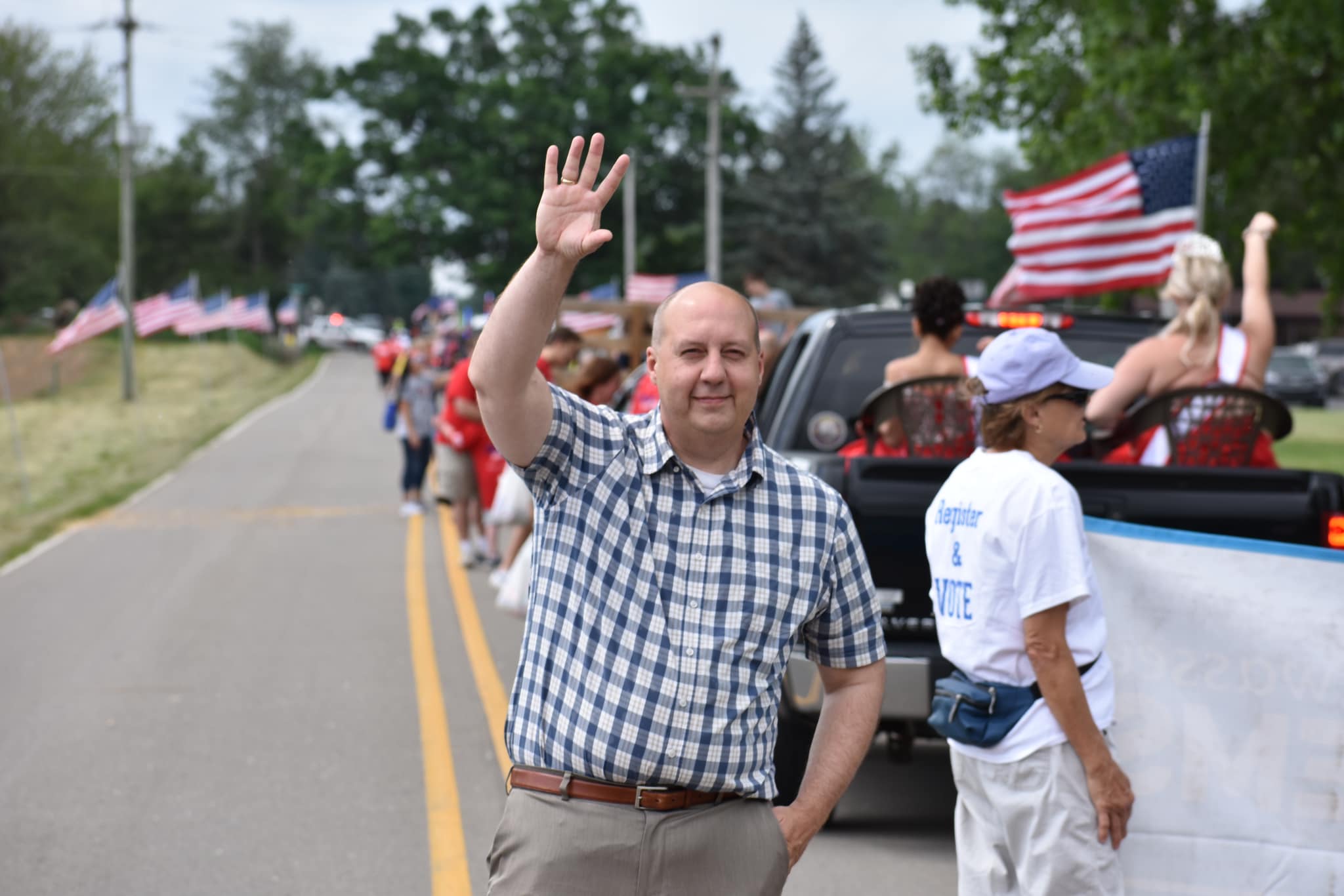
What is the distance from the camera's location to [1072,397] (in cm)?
396

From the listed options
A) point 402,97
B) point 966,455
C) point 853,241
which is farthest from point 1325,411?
point 966,455

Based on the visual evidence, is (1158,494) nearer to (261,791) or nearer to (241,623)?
(261,791)

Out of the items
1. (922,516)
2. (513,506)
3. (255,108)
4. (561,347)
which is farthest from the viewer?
(255,108)

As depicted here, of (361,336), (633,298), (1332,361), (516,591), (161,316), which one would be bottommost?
(516,591)

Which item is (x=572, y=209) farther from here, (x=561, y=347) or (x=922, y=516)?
(x=561, y=347)

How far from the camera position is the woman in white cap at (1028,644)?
369 cm

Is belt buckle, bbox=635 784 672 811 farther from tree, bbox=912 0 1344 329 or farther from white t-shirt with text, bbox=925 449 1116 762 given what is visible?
tree, bbox=912 0 1344 329

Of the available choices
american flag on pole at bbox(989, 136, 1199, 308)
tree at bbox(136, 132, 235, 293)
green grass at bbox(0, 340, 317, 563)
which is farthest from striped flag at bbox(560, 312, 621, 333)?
tree at bbox(136, 132, 235, 293)

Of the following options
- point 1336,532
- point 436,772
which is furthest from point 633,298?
point 1336,532

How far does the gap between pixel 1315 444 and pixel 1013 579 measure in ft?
94.7

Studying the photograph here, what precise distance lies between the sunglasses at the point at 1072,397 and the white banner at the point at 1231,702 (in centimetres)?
52

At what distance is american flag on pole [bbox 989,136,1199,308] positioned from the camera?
11977 mm

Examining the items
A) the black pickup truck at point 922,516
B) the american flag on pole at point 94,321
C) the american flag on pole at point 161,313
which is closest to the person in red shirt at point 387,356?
the american flag on pole at point 94,321

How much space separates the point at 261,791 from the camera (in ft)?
22.1
